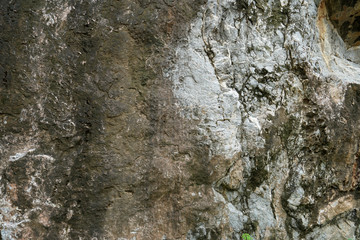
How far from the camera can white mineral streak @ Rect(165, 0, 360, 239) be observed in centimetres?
188

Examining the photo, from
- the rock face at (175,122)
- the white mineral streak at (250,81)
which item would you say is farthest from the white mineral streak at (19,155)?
the white mineral streak at (250,81)

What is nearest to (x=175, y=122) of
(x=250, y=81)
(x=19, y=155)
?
(x=250, y=81)

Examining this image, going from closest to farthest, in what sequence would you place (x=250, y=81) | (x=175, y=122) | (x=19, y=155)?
(x=19, y=155) → (x=175, y=122) → (x=250, y=81)

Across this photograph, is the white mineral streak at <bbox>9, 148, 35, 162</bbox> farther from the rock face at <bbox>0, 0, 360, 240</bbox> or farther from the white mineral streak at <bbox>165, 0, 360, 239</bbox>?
the white mineral streak at <bbox>165, 0, 360, 239</bbox>

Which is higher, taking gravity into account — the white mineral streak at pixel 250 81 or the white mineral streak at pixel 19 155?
the white mineral streak at pixel 250 81

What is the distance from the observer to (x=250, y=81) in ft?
6.61

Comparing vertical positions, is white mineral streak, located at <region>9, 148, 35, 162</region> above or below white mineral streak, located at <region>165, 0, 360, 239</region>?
below

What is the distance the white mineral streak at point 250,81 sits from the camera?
188cm

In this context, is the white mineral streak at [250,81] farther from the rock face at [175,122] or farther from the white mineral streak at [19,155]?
the white mineral streak at [19,155]

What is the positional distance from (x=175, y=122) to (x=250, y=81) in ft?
1.75

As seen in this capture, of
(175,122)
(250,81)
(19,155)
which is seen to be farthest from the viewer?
(250,81)

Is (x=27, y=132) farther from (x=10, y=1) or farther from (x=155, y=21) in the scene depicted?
(x=155, y=21)

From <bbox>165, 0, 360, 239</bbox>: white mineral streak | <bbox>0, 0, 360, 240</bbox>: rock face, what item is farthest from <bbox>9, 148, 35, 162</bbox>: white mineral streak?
<bbox>165, 0, 360, 239</bbox>: white mineral streak

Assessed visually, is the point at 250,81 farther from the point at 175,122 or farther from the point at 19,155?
the point at 19,155
